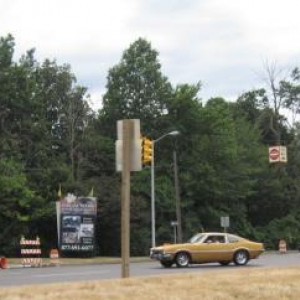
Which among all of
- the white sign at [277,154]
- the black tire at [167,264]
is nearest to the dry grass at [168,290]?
the black tire at [167,264]

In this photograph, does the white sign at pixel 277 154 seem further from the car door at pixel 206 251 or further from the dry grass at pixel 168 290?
the dry grass at pixel 168 290

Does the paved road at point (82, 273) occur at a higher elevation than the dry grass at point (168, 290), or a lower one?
lower

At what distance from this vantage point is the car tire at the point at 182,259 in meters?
30.4

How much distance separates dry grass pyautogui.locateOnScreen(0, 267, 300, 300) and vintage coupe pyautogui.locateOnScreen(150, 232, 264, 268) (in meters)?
15.4

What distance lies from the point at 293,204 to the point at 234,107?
17.6 metres

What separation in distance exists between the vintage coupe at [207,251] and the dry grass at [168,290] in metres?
15.4

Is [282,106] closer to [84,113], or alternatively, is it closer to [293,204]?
[293,204]

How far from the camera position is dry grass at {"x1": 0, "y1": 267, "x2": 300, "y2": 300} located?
1231 cm

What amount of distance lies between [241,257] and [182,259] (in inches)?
104

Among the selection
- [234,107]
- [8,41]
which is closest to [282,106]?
[234,107]

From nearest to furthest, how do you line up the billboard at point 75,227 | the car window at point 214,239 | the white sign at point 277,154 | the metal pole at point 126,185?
the metal pole at point 126,185
the car window at point 214,239
the billboard at point 75,227
the white sign at point 277,154

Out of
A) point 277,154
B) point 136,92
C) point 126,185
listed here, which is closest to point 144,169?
point 136,92

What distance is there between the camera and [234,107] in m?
91.8

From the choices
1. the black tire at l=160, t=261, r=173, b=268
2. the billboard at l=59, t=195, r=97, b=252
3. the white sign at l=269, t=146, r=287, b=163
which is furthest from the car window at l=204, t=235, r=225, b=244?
the white sign at l=269, t=146, r=287, b=163
